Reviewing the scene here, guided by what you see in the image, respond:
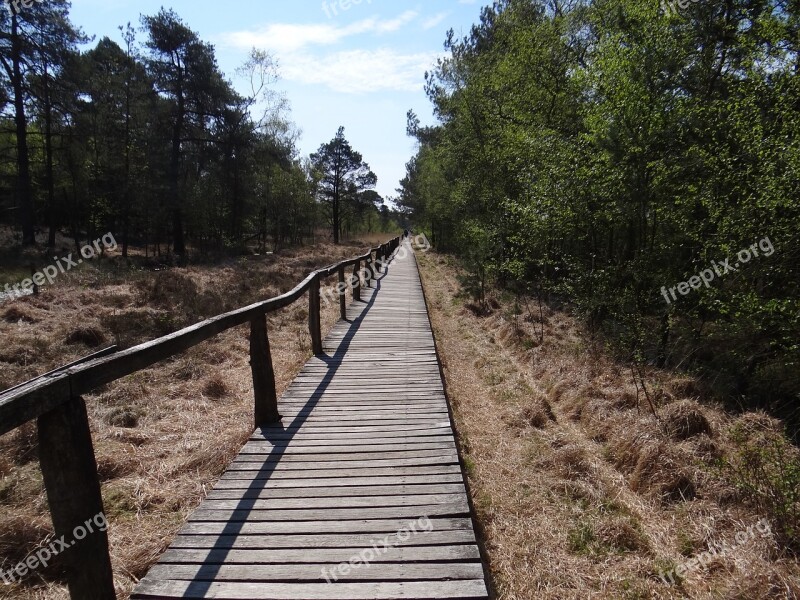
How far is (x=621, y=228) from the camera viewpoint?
869 cm

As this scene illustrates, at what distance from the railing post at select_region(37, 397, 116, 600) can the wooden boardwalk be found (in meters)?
0.40

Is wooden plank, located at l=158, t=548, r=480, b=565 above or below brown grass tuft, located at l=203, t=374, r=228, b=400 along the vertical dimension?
above

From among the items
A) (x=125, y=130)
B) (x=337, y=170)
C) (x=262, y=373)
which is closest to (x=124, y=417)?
(x=262, y=373)

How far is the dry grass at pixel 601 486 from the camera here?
9.95ft

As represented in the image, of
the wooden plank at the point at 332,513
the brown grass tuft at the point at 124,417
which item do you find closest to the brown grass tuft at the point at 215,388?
the brown grass tuft at the point at 124,417

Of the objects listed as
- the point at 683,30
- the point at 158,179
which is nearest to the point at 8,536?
the point at 683,30

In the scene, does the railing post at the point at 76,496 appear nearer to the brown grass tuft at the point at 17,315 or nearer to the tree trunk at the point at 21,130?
the brown grass tuft at the point at 17,315

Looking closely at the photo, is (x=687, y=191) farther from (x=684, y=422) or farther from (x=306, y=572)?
(x=306, y=572)

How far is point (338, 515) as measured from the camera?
120 inches

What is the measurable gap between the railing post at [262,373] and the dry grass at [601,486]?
2.07m

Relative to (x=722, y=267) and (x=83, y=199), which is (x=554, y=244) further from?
(x=83, y=199)

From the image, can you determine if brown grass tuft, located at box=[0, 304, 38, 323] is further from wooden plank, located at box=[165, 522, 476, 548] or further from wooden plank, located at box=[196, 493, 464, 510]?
wooden plank, located at box=[165, 522, 476, 548]

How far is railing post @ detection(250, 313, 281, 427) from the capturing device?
14.0 feet

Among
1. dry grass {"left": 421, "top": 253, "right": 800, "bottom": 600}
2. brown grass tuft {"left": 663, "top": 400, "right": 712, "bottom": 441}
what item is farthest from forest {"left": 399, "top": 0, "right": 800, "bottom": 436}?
brown grass tuft {"left": 663, "top": 400, "right": 712, "bottom": 441}
